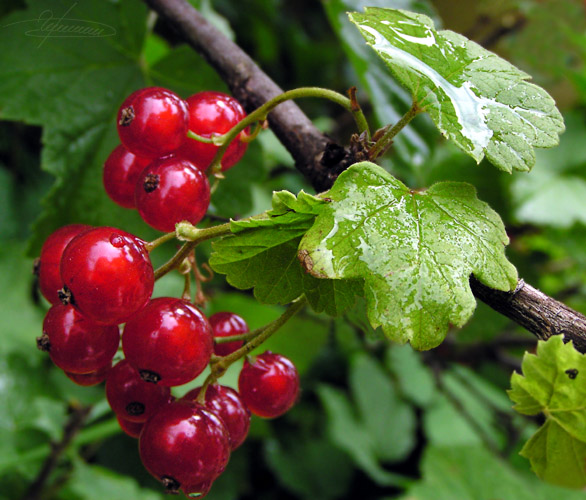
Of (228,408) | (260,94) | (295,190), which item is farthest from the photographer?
(295,190)

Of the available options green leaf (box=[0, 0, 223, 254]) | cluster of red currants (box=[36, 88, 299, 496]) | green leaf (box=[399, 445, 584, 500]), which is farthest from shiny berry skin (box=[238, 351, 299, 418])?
green leaf (box=[399, 445, 584, 500])

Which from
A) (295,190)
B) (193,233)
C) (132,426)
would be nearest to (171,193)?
(193,233)

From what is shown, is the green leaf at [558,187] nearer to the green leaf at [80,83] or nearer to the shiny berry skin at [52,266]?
the green leaf at [80,83]

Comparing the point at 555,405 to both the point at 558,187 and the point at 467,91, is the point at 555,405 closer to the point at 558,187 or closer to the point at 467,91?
the point at 467,91

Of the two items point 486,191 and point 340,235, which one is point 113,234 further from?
point 486,191

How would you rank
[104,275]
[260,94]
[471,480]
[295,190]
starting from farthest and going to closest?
[295,190] < [471,480] < [260,94] < [104,275]

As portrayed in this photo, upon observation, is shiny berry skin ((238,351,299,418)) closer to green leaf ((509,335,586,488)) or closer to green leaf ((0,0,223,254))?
green leaf ((509,335,586,488))
